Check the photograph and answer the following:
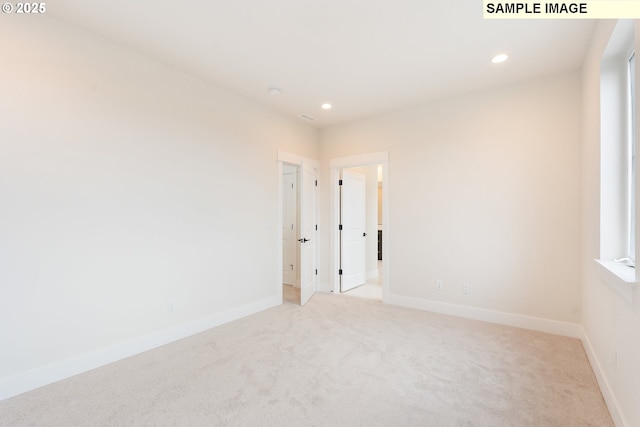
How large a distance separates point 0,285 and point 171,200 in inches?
52.4

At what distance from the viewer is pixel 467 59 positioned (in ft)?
9.16

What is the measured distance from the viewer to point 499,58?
2762mm

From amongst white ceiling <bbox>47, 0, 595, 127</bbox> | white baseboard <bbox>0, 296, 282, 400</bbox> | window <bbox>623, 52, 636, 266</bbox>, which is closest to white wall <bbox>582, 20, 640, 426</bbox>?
window <bbox>623, 52, 636, 266</bbox>

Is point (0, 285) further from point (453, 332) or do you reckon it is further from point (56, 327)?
point (453, 332)

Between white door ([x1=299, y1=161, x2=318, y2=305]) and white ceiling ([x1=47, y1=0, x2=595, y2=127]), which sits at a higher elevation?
white ceiling ([x1=47, y1=0, x2=595, y2=127])

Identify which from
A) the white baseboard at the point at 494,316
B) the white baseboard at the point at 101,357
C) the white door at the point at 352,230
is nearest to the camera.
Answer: the white baseboard at the point at 101,357

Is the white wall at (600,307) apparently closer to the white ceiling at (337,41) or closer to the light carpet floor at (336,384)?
the light carpet floor at (336,384)

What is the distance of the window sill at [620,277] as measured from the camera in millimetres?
1510

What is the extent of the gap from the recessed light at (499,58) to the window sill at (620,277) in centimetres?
197

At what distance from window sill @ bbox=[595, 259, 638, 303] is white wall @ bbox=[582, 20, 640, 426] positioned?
0.03 m

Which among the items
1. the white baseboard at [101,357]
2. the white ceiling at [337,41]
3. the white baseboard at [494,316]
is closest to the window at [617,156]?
the white ceiling at [337,41]

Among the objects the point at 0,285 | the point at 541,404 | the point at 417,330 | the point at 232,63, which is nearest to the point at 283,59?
the point at 232,63

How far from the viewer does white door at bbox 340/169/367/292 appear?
15.9 ft

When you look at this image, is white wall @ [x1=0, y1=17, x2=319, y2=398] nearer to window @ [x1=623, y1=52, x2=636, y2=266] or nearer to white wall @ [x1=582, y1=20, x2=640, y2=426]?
white wall @ [x1=582, y1=20, x2=640, y2=426]
